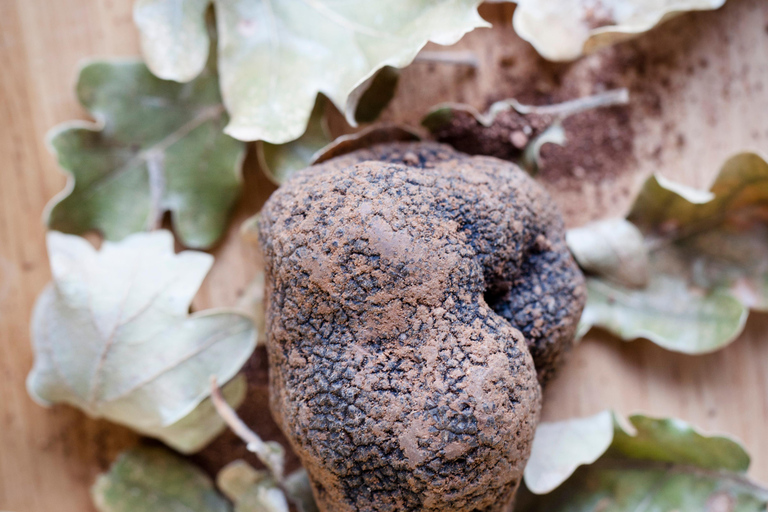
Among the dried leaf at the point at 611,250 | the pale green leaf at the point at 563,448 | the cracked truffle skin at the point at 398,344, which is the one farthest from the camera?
the dried leaf at the point at 611,250

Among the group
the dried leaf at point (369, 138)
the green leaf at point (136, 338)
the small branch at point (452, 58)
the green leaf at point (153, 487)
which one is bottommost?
the green leaf at point (153, 487)

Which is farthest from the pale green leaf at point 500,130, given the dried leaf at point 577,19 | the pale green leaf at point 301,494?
the pale green leaf at point 301,494

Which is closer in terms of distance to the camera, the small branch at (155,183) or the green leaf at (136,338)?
the green leaf at (136,338)

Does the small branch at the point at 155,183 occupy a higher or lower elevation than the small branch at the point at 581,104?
lower

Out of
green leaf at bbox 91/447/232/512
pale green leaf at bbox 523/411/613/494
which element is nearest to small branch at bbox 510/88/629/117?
pale green leaf at bbox 523/411/613/494

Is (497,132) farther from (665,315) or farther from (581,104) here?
(665,315)

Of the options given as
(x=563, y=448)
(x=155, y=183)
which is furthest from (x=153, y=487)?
(x=563, y=448)

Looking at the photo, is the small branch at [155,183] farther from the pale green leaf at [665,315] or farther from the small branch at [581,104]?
the pale green leaf at [665,315]
